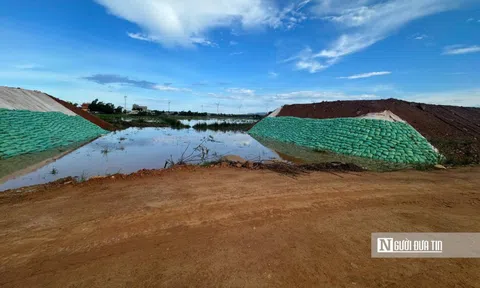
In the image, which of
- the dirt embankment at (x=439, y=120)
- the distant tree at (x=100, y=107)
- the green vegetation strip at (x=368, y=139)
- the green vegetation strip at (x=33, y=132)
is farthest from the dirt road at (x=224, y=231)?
the distant tree at (x=100, y=107)

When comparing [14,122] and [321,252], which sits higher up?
[14,122]

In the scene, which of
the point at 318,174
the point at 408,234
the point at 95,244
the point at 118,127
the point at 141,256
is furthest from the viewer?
the point at 118,127

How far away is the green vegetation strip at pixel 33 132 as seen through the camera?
11.0 metres

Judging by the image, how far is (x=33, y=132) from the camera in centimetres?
1350

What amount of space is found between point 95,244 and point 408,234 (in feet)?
15.1

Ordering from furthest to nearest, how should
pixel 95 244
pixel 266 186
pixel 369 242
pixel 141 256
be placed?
pixel 266 186 < pixel 369 242 < pixel 95 244 < pixel 141 256

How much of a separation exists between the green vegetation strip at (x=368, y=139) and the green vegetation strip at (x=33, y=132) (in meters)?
16.2

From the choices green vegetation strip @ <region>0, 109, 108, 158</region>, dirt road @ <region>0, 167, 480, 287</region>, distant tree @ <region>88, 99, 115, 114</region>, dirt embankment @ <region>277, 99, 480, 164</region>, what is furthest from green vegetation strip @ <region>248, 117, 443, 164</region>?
distant tree @ <region>88, 99, 115, 114</region>

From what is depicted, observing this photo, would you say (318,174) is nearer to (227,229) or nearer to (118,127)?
(227,229)

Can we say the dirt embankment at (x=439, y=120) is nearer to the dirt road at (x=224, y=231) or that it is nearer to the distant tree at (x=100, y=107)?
the dirt road at (x=224, y=231)

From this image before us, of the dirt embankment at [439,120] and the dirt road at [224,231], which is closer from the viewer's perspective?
the dirt road at [224,231]

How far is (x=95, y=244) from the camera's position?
3.14 meters

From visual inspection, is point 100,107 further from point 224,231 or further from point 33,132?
point 224,231

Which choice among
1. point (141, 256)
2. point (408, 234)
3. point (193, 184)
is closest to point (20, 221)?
point (141, 256)
